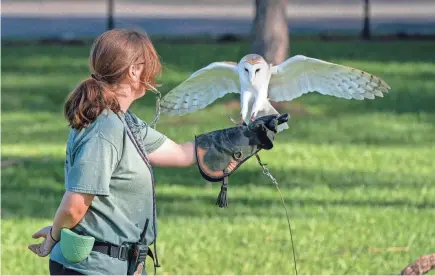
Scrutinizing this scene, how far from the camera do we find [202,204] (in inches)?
362

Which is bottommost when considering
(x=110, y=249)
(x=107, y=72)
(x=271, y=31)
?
(x=271, y=31)

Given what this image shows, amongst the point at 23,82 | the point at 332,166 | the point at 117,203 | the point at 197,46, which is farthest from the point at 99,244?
the point at 197,46

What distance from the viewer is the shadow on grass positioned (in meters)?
9.03

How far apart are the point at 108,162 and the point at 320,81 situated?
1.12 m

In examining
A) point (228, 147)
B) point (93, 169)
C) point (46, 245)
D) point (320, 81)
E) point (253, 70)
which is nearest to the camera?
point (93, 169)

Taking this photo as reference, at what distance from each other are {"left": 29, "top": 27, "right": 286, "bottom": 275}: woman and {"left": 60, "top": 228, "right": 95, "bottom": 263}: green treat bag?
3cm

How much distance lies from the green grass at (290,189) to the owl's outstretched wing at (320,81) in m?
0.50

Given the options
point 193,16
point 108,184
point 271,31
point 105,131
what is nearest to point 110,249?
point 108,184

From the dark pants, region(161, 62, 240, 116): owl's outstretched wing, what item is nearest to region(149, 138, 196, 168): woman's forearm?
region(161, 62, 240, 116): owl's outstretched wing

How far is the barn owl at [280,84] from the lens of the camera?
4617 millimetres

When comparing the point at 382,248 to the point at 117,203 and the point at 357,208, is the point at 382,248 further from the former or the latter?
the point at 117,203

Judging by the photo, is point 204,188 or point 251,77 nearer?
point 251,77

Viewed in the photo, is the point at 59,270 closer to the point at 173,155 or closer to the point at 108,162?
the point at 108,162

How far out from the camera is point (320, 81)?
4.82m
